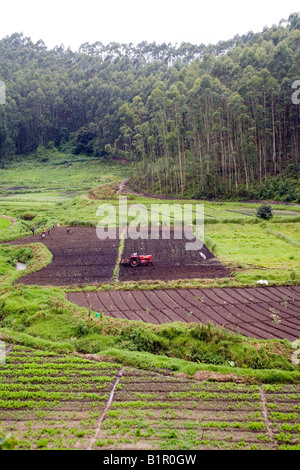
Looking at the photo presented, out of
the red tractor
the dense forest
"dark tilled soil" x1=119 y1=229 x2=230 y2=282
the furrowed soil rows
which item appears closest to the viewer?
the furrowed soil rows

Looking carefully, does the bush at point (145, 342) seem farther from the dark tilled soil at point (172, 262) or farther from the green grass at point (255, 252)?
the green grass at point (255, 252)

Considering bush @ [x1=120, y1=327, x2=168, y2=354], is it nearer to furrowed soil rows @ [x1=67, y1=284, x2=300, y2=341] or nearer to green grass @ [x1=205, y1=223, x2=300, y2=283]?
furrowed soil rows @ [x1=67, y1=284, x2=300, y2=341]

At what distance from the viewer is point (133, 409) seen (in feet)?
35.8

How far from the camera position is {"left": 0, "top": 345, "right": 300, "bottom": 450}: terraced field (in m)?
9.54

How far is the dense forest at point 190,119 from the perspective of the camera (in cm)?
5200

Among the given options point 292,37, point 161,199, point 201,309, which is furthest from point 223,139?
point 201,309

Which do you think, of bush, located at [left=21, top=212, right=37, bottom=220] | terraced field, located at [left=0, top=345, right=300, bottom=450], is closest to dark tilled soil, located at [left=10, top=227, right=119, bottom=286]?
bush, located at [left=21, top=212, right=37, bottom=220]

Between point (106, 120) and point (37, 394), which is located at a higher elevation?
point (106, 120)

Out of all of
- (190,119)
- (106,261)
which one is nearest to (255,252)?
(106,261)

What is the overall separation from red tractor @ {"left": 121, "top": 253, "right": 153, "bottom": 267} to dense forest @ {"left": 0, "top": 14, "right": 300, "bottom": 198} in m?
26.3

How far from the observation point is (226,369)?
12.9m

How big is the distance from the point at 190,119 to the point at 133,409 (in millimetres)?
55789
